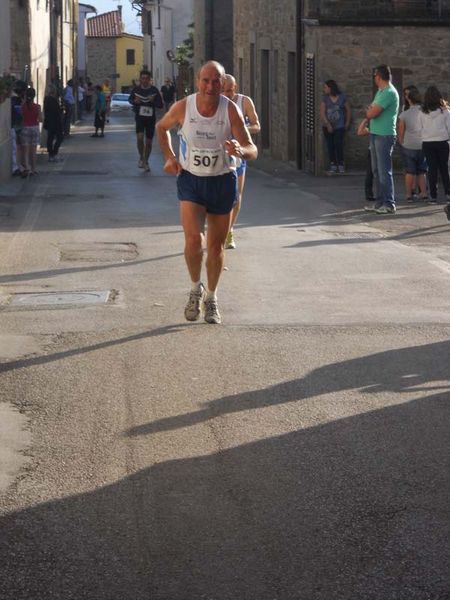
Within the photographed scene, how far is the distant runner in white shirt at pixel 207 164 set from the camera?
859 cm

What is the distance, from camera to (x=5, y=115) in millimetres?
23281

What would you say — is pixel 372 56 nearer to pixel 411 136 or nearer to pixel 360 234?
pixel 411 136

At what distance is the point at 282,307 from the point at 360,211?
787 cm

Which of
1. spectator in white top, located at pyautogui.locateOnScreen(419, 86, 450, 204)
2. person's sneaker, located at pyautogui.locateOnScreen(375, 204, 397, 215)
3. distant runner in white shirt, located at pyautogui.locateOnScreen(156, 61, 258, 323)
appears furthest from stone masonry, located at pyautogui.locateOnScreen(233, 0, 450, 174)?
distant runner in white shirt, located at pyautogui.locateOnScreen(156, 61, 258, 323)

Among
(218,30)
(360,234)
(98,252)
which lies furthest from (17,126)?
(218,30)

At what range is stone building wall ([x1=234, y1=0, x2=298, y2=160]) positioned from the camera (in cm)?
2798

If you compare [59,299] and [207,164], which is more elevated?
[207,164]

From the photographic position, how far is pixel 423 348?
8.13 meters

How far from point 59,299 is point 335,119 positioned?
1461 cm

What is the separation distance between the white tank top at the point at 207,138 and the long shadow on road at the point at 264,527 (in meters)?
2.91

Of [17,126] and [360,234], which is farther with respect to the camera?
[17,126]

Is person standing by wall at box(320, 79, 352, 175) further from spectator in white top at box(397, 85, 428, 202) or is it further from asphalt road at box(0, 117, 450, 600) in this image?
asphalt road at box(0, 117, 450, 600)

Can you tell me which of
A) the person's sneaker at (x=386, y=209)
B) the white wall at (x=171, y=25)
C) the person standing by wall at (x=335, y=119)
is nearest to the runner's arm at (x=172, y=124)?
the person's sneaker at (x=386, y=209)

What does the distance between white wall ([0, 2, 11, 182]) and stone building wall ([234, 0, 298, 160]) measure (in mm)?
6107
